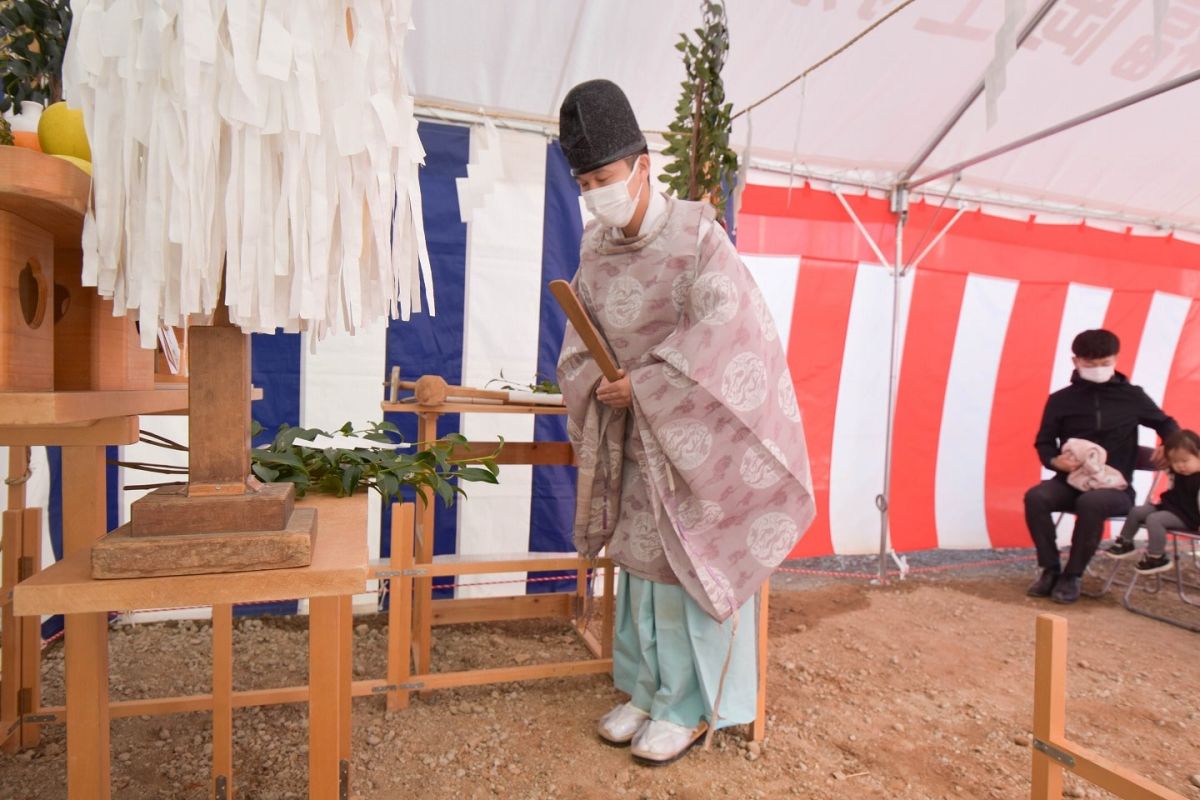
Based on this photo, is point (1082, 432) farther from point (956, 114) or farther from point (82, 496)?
point (82, 496)

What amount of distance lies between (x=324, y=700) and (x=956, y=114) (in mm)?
3504

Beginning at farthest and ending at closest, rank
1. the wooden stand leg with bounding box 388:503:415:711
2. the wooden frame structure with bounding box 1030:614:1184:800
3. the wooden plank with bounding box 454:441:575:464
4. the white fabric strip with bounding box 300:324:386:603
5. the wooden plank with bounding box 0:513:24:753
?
1. the white fabric strip with bounding box 300:324:386:603
2. the wooden plank with bounding box 454:441:575:464
3. the wooden stand leg with bounding box 388:503:415:711
4. the wooden plank with bounding box 0:513:24:753
5. the wooden frame structure with bounding box 1030:614:1184:800

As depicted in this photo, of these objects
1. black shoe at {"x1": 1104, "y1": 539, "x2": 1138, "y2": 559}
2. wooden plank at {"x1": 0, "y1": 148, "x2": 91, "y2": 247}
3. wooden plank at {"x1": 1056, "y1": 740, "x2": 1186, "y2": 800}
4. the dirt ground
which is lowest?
the dirt ground

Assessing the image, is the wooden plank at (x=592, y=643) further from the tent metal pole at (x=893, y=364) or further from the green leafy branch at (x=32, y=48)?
the green leafy branch at (x=32, y=48)

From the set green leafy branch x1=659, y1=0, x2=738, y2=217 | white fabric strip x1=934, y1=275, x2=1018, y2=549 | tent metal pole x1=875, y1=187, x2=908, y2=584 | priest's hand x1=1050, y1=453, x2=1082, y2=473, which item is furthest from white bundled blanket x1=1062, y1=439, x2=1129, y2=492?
green leafy branch x1=659, y1=0, x2=738, y2=217

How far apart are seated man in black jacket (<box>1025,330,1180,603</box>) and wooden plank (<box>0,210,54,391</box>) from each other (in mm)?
4359

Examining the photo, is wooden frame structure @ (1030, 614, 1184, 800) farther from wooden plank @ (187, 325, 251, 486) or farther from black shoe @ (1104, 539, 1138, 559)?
black shoe @ (1104, 539, 1138, 559)

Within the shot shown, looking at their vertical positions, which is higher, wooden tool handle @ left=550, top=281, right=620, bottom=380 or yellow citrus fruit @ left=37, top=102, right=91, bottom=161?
yellow citrus fruit @ left=37, top=102, right=91, bottom=161

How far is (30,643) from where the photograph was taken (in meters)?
1.85

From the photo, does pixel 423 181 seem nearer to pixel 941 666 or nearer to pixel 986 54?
pixel 986 54

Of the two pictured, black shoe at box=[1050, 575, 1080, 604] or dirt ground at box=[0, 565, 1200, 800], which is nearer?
dirt ground at box=[0, 565, 1200, 800]

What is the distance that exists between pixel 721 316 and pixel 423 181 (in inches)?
65.0

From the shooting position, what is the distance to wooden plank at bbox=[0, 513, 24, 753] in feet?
5.92

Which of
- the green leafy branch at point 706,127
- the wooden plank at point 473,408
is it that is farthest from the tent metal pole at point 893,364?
the wooden plank at point 473,408
